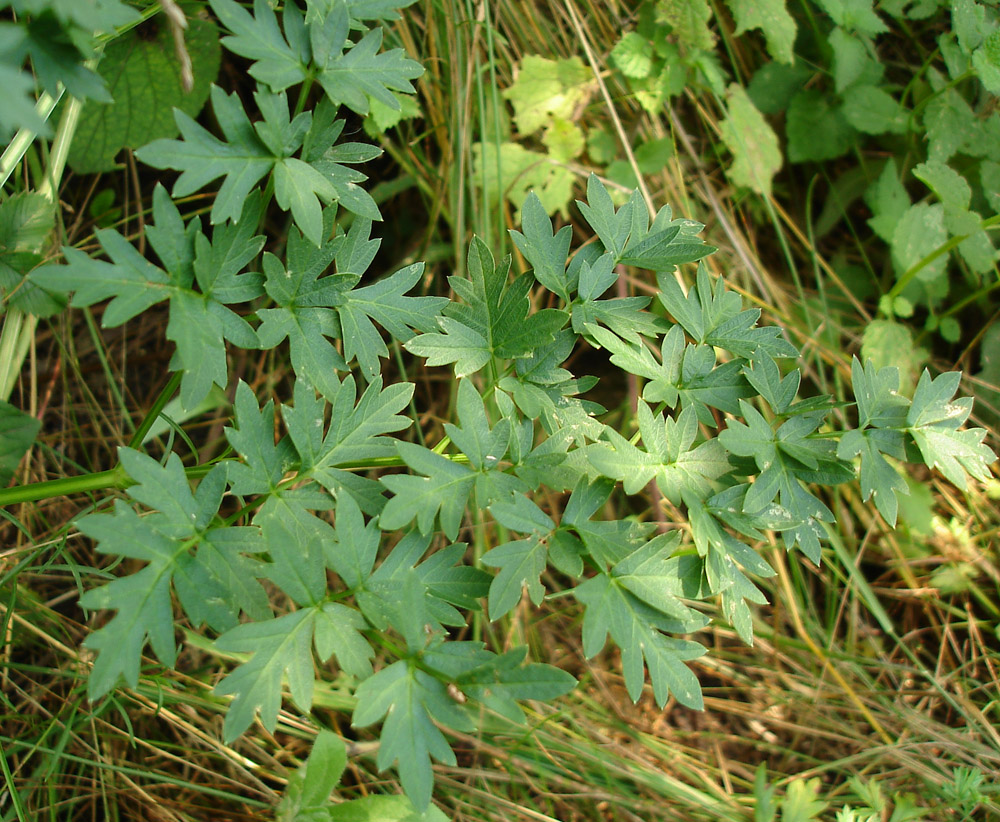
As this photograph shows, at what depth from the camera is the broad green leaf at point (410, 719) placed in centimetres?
91

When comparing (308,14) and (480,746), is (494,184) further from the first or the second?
(480,746)

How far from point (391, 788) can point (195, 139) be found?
51.7 inches

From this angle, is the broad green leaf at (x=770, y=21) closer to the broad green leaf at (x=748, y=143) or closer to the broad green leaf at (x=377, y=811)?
the broad green leaf at (x=748, y=143)

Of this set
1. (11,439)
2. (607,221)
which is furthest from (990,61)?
(11,439)

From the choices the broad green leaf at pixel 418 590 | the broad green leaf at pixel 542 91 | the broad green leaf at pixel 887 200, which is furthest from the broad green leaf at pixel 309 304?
the broad green leaf at pixel 887 200

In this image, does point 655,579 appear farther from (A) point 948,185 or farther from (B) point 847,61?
(B) point 847,61

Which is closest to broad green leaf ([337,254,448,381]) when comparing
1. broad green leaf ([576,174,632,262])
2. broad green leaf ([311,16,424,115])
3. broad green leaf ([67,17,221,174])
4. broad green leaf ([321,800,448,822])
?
broad green leaf ([311,16,424,115])

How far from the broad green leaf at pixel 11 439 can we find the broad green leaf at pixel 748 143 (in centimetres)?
190

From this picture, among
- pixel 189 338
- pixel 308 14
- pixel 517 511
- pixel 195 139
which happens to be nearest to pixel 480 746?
pixel 517 511

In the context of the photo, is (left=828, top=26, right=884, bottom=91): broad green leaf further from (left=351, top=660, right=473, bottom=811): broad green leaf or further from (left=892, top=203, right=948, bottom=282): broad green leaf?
(left=351, top=660, right=473, bottom=811): broad green leaf

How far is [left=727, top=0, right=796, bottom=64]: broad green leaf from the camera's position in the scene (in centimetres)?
203

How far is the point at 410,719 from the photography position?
3.06 ft

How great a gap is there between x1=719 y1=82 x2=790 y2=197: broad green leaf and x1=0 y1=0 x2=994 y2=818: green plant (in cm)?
106

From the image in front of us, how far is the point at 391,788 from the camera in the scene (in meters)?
1.57
